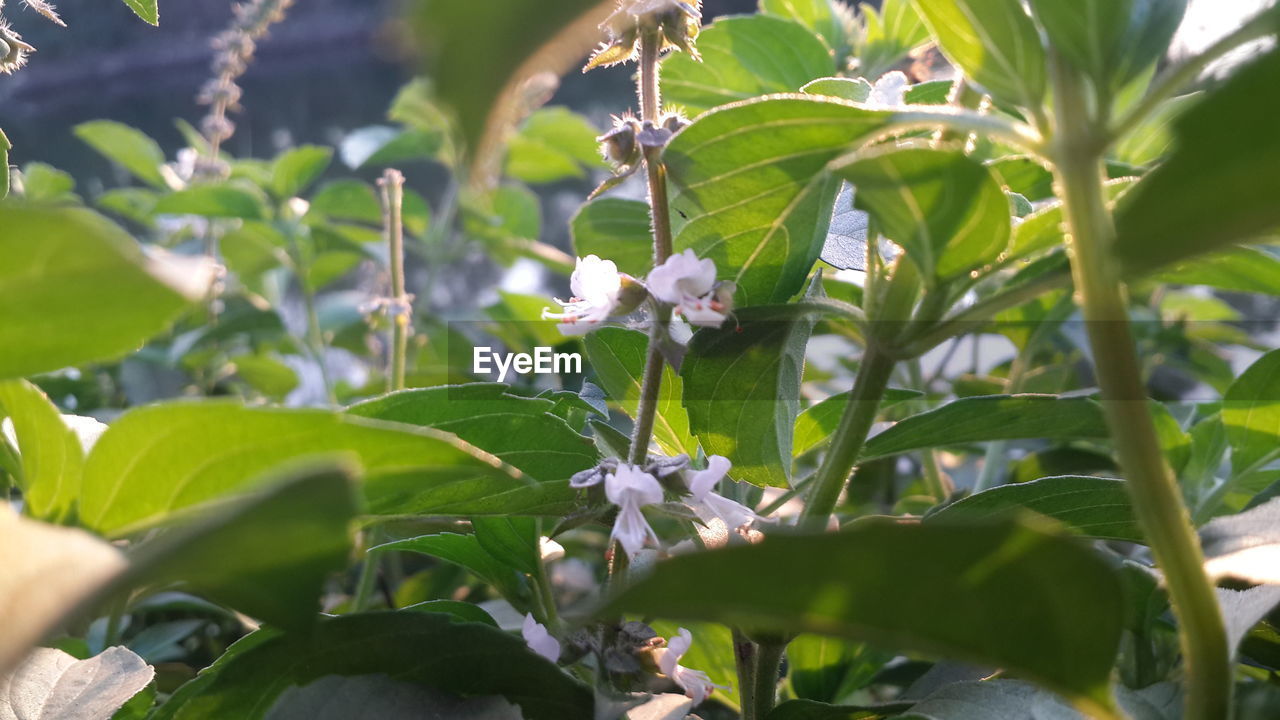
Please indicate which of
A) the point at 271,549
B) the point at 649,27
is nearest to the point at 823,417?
the point at 649,27

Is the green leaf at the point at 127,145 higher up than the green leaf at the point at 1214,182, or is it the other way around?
the green leaf at the point at 127,145

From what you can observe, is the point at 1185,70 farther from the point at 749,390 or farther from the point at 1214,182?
the point at 749,390

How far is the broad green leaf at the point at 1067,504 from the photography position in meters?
0.35

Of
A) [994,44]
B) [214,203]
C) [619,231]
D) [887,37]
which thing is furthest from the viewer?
[214,203]

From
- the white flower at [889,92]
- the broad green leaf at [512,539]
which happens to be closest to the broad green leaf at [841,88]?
the white flower at [889,92]

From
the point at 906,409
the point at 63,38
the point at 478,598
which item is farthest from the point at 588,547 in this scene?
the point at 63,38

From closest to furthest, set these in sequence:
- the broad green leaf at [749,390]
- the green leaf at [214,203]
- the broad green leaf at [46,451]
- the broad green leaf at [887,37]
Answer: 1. the broad green leaf at [46,451]
2. the broad green leaf at [749,390]
3. the broad green leaf at [887,37]
4. the green leaf at [214,203]

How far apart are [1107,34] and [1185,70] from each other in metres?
0.02

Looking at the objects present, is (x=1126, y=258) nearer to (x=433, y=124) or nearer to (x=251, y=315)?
(x=251, y=315)

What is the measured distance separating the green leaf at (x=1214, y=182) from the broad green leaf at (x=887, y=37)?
0.53 metres

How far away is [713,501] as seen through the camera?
343mm

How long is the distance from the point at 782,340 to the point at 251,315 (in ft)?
2.54

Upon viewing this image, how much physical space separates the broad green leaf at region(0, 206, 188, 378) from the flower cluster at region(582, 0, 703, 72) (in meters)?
0.23

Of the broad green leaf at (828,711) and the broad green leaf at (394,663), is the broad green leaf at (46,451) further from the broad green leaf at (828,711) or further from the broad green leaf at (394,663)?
the broad green leaf at (828,711)
